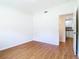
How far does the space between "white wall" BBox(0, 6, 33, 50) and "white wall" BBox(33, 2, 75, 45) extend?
73cm

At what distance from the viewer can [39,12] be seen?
16.5 feet

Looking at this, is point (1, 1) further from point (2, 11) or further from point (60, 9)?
point (60, 9)

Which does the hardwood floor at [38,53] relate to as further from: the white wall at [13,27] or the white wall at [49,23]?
the white wall at [49,23]

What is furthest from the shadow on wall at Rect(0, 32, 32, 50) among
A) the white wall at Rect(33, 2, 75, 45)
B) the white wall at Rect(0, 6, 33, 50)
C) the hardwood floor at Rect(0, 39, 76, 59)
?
the white wall at Rect(33, 2, 75, 45)

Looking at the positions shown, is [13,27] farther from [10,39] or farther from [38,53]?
[38,53]

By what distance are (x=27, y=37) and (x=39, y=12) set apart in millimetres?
2172

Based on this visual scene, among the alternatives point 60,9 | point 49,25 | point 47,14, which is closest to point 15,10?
point 47,14

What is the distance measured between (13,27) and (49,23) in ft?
7.75

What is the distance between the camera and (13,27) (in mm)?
4051

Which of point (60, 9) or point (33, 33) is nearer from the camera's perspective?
point (60, 9)

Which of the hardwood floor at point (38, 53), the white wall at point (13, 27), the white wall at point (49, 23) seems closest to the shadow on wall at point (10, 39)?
the white wall at point (13, 27)

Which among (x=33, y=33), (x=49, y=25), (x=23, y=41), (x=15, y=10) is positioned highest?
(x=15, y=10)

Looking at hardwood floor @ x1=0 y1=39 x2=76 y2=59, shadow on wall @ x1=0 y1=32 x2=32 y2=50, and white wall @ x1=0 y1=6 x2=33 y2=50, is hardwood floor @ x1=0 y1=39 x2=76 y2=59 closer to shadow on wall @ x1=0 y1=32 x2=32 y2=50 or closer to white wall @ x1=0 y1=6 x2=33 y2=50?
shadow on wall @ x1=0 y1=32 x2=32 y2=50

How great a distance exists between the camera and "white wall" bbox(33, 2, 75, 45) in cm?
386
